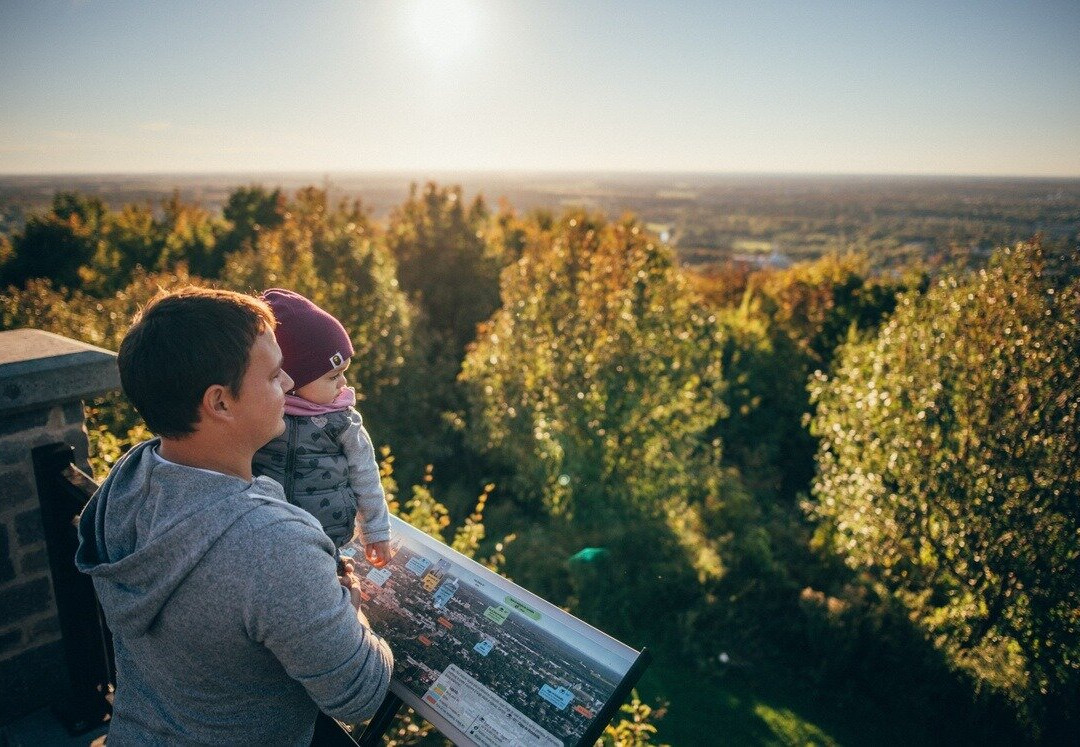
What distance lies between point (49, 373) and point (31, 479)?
58cm

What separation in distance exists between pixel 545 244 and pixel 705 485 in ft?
18.7

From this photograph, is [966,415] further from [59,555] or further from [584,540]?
[59,555]

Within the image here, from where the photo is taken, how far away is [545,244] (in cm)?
1232

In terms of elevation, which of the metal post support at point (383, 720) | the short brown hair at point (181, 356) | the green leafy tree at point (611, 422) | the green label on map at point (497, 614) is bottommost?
the green leafy tree at point (611, 422)

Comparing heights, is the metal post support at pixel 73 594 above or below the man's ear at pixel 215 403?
below

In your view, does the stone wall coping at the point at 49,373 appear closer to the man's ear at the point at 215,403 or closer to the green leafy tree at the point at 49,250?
the man's ear at the point at 215,403

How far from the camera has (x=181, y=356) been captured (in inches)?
55.6

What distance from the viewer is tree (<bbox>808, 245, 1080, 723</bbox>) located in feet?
25.5

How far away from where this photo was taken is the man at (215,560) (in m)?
1.39

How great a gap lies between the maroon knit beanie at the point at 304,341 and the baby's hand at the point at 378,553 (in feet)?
2.32

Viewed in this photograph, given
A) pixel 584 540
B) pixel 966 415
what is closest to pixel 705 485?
pixel 584 540

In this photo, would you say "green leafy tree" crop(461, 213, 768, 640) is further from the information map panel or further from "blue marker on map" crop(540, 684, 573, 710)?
"blue marker on map" crop(540, 684, 573, 710)

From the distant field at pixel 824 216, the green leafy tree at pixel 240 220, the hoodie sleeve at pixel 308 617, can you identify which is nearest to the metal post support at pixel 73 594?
the hoodie sleeve at pixel 308 617

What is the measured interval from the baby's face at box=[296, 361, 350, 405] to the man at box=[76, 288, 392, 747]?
873 mm
